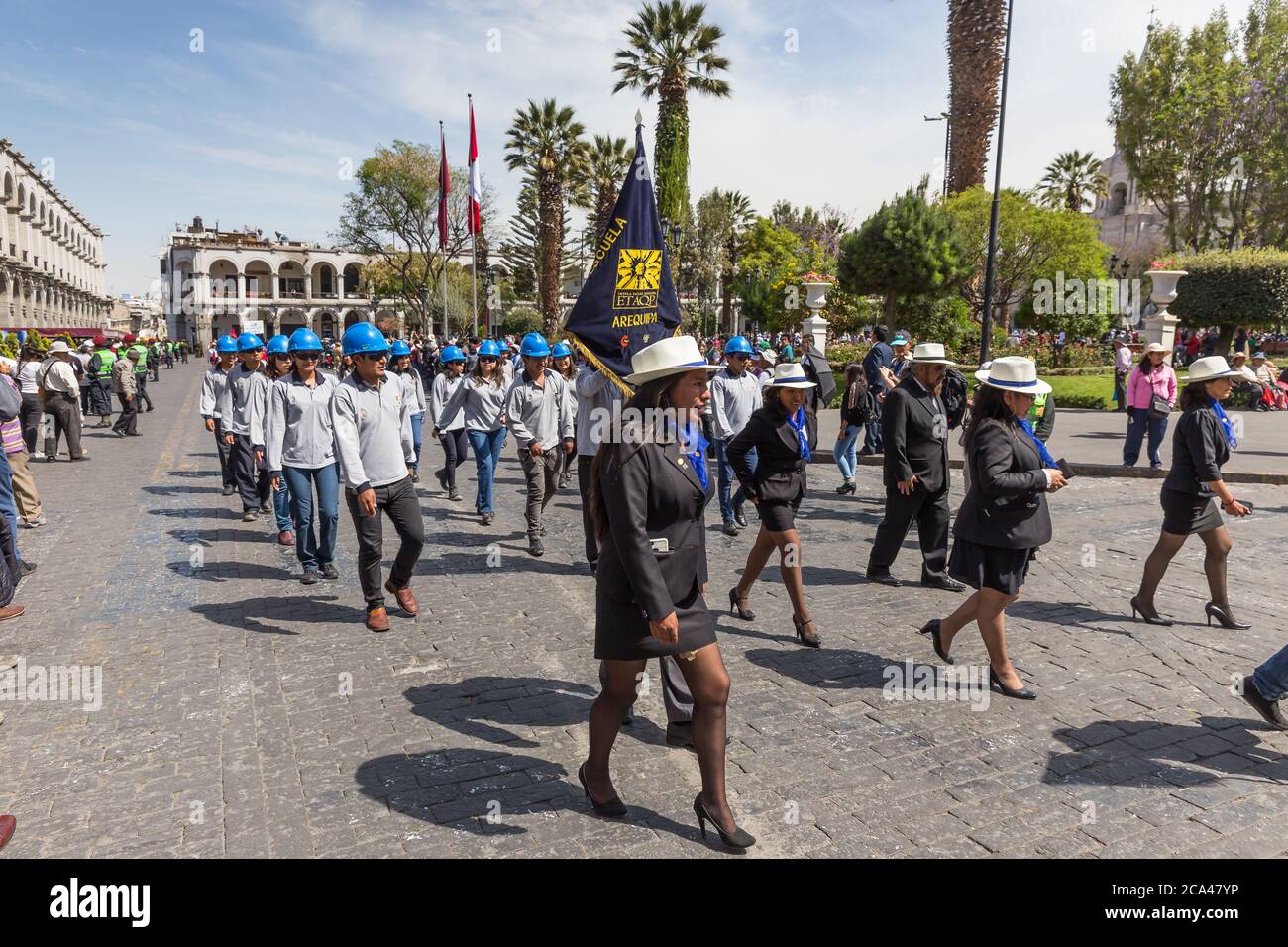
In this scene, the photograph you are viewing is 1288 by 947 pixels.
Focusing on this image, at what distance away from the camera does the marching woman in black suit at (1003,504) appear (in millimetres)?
4504

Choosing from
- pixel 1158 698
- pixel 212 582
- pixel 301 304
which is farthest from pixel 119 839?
pixel 301 304

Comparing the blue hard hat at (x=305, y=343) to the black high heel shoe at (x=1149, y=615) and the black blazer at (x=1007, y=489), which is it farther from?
the black high heel shoe at (x=1149, y=615)

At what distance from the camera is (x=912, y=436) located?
6.45m

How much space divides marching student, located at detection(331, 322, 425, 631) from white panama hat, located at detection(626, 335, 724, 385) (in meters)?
2.92

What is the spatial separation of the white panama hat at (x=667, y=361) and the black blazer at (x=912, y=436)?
3.57m

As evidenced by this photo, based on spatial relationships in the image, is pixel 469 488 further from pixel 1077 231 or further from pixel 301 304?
pixel 301 304

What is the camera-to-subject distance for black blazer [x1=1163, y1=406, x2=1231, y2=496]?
5.36 meters

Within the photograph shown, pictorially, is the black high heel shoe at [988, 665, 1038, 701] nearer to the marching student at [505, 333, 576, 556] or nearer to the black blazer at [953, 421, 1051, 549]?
the black blazer at [953, 421, 1051, 549]

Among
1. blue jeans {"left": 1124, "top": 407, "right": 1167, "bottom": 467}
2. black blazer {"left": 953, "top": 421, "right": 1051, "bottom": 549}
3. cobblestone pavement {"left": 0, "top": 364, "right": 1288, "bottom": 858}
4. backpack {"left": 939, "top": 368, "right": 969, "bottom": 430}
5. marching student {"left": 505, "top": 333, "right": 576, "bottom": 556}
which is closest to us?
cobblestone pavement {"left": 0, "top": 364, "right": 1288, "bottom": 858}

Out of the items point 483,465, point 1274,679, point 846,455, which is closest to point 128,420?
point 483,465

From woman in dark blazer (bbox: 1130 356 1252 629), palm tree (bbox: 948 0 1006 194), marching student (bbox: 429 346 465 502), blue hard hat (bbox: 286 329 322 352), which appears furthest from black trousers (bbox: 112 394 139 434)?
palm tree (bbox: 948 0 1006 194)

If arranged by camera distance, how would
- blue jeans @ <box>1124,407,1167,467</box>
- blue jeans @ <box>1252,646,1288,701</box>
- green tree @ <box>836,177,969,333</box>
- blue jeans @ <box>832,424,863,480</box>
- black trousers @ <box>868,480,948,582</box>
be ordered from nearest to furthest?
blue jeans @ <box>1252,646,1288,701</box>
black trousers @ <box>868,480,948,582</box>
blue jeans @ <box>832,424,863,480</box>
blue jeans @ <box>1124,407,1167,467</box>
green tree @ <box>836,177,969,333</box>

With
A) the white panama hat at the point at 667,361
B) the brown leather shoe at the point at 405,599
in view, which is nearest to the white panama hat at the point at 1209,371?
the white panama hat at the point at 667,361
